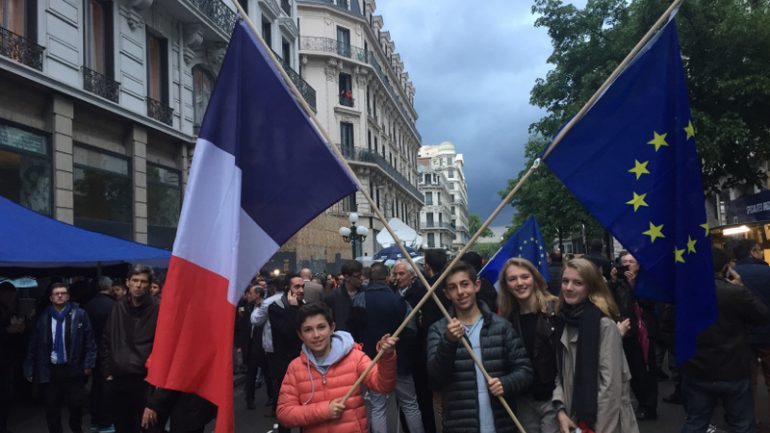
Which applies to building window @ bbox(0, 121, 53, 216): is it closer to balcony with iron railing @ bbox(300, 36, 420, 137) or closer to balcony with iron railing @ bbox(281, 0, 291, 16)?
balcony with iron railing @ bbox(281, 0, 291, 16)

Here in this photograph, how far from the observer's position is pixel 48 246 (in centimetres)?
795

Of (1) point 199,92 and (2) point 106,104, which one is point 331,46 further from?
(2) point 106,104

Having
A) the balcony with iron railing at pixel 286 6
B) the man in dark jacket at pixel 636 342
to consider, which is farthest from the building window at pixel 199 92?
the man in dark jacket at pixel 636 342

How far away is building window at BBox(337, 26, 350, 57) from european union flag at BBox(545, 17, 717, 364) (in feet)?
124

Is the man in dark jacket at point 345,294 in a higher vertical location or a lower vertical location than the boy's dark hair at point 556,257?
lower

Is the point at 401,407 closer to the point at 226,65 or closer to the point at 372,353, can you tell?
the point at 372,353

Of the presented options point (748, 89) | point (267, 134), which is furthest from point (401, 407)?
point (748, 89)

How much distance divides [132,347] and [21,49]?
9412mm

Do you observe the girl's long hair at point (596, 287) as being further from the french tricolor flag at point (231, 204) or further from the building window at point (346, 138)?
the building window at point (346, 138)

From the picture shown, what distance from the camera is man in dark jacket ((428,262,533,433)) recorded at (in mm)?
3594

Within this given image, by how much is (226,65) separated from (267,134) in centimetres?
50

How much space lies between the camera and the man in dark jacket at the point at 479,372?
141 inches

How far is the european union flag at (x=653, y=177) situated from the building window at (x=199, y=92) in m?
16.5

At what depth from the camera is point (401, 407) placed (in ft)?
20.2
